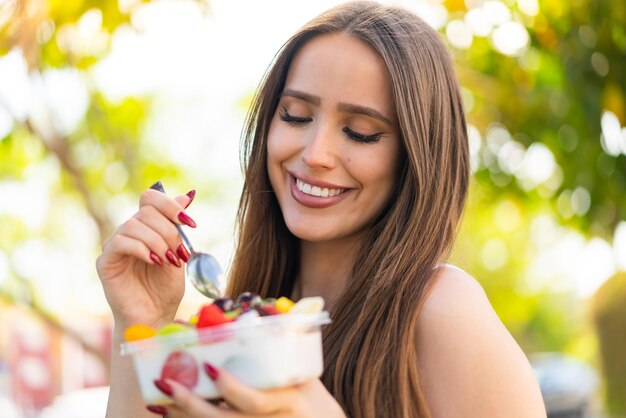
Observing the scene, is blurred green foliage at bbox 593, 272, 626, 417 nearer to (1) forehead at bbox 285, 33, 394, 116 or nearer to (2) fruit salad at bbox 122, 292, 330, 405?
(1) forehead at bbox 285, 33, 394, 116

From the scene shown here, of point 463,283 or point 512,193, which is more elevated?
point 463,283

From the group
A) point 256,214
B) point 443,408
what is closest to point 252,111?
point 256,214

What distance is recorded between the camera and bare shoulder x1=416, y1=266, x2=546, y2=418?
2184 mm

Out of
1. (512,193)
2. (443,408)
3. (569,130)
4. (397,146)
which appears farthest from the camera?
(512,193)

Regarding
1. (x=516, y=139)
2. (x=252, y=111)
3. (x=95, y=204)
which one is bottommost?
(x=95, y=204)

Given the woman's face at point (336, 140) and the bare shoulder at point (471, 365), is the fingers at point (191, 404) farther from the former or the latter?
the woman's face at point (336, 140)

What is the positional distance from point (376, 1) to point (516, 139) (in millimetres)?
4399

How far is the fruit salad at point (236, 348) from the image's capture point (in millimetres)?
1760

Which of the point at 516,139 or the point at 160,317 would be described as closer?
the point at 160,317

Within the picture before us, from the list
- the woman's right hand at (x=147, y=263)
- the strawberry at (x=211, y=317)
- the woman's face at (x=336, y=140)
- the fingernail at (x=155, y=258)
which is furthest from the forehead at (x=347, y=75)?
the strawberry at (x=211, y=317)

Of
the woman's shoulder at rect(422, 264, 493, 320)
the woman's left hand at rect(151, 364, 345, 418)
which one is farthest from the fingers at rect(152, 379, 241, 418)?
the woman's shoulder at rect(422, 264, 493, 320)

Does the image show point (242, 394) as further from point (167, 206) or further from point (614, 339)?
point (614, 339)

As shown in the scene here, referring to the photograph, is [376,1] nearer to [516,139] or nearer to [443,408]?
[443,408]

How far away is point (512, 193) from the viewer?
7.70 metres
